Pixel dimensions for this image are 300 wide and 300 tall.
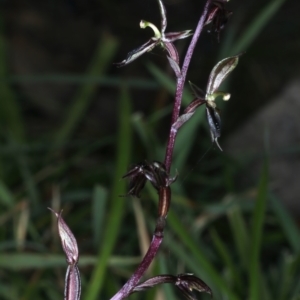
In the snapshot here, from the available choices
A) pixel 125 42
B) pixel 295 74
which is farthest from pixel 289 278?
pixel 125 42

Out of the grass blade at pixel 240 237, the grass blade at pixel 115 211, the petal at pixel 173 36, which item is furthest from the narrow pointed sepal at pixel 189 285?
the grass blade at pixel 240 237

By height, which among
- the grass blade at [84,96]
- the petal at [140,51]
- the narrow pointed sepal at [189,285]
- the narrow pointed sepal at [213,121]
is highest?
the grass blade at [84,96]

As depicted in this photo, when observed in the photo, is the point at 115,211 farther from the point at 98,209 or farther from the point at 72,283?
the point at 72,283

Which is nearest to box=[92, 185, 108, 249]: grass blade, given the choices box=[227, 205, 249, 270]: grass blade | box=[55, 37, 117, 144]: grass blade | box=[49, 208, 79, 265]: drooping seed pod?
box=[227, 205, 249, 270]: grass blade

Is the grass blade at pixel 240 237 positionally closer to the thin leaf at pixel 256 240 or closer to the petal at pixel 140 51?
the thin leaf at pixel 256 240

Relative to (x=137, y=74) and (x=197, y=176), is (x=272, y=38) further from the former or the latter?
(x=197, y=176)

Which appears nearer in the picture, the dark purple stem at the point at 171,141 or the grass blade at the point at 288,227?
the dark purple stem at the point at 171,141
